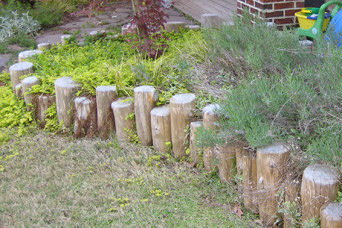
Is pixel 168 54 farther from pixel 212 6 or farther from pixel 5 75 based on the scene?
pixel 212 6

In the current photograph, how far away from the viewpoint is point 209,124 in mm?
3135

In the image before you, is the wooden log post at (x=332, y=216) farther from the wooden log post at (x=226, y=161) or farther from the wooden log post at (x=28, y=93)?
the wooden log post at (x=28, y=93)

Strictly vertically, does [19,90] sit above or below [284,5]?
below

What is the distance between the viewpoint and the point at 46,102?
13.5 feet

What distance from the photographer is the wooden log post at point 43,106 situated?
410cm

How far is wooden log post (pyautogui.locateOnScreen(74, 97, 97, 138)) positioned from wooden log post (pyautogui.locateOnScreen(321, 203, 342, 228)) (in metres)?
2.24

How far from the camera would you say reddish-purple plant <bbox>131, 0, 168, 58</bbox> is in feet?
14.2

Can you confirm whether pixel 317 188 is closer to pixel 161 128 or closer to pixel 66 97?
pixel 161 128

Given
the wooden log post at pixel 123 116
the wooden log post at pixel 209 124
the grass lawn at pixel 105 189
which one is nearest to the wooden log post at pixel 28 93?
the grass lawn at pixel 105 189

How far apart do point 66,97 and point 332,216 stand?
256 cm

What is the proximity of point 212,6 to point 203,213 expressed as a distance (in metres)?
5.53

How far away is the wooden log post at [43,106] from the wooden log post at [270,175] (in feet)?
7.44

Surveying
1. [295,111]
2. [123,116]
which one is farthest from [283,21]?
[295,111]

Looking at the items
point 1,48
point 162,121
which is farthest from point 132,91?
point 1,48
